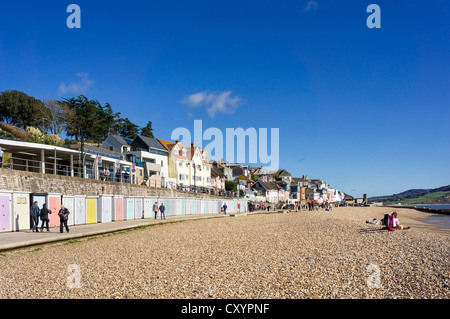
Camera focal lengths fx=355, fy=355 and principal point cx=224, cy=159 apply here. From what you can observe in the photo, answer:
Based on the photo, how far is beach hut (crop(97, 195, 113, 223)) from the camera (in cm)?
2636

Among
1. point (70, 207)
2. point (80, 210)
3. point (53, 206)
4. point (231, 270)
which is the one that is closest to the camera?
point (231, 270)

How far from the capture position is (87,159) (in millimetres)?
37188

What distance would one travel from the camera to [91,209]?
25562mm

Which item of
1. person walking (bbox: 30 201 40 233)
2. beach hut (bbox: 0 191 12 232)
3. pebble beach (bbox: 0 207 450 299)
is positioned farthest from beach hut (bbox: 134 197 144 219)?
pebble beach (bbox: 0 207 450 299)

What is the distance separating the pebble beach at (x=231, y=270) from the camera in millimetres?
8789

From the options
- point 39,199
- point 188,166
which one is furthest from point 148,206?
point 188,166

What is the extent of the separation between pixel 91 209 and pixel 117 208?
127 inches

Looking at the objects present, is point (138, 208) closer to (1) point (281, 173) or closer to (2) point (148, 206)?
(2) point (148, 206)

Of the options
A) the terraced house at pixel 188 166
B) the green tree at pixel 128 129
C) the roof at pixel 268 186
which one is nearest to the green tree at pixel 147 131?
the green tree at pixel 128 129

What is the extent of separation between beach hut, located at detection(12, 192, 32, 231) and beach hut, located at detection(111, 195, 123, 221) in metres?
8.13

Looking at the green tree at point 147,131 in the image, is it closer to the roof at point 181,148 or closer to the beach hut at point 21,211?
the roof at point 181,148

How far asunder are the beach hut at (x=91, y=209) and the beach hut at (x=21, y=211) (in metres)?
4.99

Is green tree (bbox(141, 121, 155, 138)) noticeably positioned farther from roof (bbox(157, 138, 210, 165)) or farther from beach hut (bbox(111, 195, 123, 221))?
beach hut (bbox(111, 195, 123, 221))
